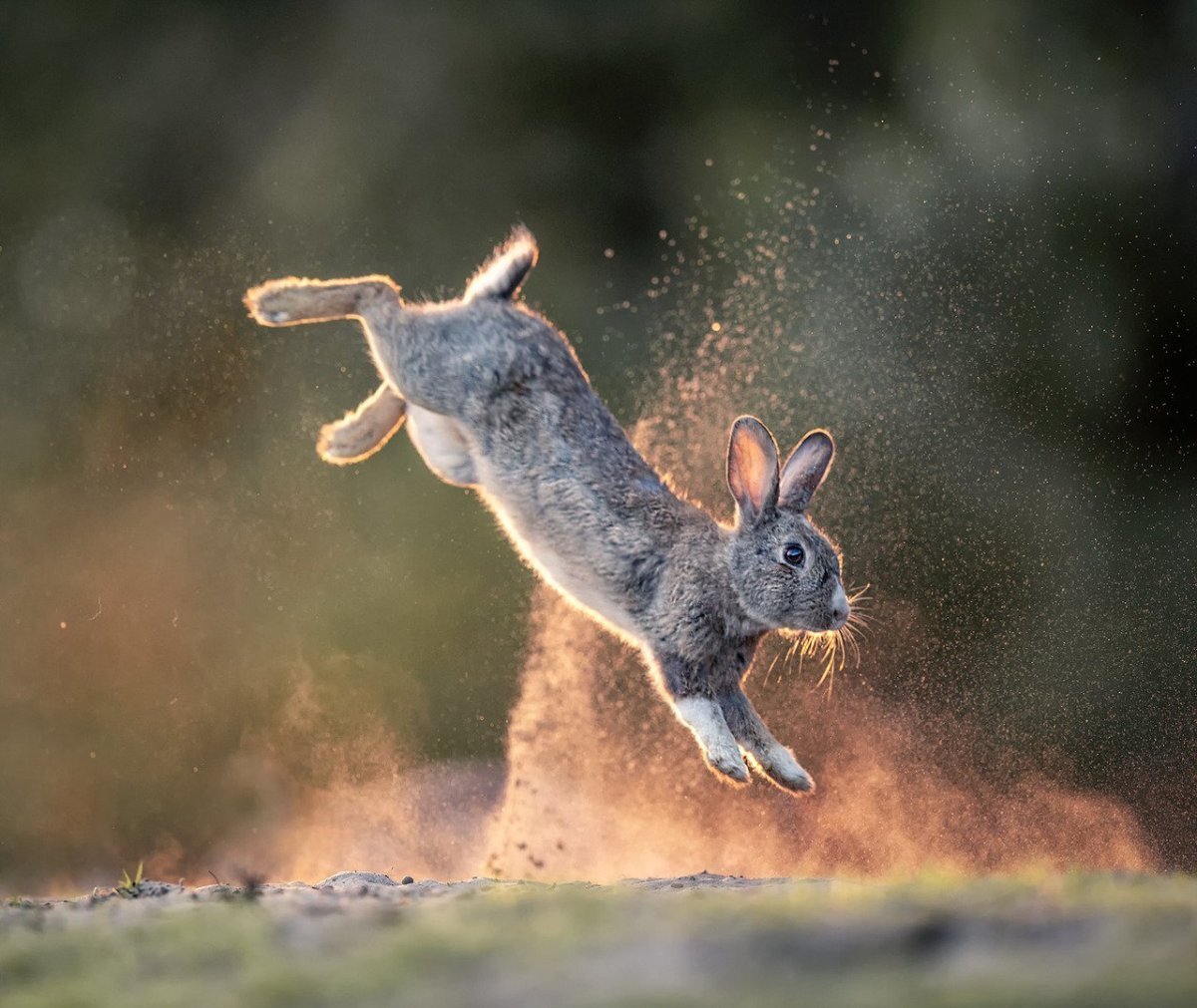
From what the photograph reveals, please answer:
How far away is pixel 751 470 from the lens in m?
6.16

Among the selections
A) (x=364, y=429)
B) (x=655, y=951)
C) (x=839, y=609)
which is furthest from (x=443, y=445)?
(x=655, y=951)

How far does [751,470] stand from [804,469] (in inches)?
9.4

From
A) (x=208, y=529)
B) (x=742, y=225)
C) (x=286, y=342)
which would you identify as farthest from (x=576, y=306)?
(x=208, y=529)

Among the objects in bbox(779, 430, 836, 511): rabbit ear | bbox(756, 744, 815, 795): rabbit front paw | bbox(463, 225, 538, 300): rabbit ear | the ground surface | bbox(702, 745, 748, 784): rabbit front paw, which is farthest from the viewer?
bbox(463, 225, 538, 300): rabbit ear

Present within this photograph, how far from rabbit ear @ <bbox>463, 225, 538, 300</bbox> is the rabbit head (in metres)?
1.43

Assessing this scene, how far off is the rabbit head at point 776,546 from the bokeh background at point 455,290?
11.9 ft

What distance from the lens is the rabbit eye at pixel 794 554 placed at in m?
6.03

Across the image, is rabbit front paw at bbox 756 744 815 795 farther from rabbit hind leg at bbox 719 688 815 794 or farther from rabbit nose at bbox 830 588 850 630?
rabbit nose at bbox 830 588 850 630

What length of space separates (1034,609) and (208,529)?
234 inches

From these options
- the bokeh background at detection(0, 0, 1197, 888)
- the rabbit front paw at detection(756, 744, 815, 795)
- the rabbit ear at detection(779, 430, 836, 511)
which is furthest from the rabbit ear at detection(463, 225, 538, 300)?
the bokeh background at detection(0, 0, 1197, 888)

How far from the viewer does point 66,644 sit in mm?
11375

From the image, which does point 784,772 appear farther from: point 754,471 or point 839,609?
point 754,471

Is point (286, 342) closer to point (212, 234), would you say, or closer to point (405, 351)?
point (212, 234)

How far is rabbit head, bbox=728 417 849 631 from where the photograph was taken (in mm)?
6012
